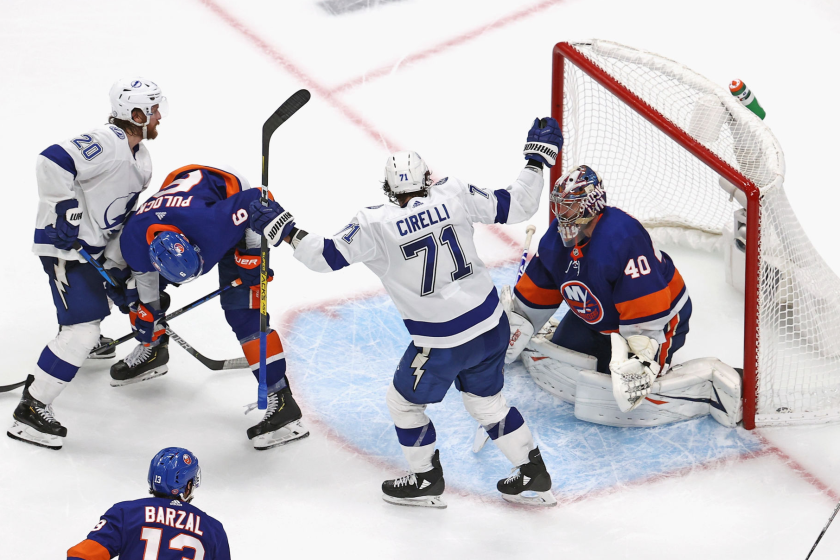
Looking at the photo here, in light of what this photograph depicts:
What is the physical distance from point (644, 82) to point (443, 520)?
1.73 m

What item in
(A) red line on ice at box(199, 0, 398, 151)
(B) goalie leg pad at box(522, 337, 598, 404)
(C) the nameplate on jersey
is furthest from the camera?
(A) red line on ice at box(199, 0, 398, 151)

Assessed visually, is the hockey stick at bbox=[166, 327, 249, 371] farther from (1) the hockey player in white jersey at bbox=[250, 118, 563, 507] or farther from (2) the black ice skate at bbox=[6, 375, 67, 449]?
(1) the hockey player in white jersey at bbox=[250, 118, 563, 507]

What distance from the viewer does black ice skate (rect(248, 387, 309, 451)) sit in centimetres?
Result: 390

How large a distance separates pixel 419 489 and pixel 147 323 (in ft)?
3.67

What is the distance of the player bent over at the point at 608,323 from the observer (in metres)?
3.59

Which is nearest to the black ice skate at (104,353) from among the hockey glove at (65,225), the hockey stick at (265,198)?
the hockey glove at (65,225)

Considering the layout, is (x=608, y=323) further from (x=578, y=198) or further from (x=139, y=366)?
(x=139, y=366)

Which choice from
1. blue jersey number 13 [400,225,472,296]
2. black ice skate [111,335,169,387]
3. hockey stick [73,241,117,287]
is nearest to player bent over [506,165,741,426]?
blue jersey number 13 [400,225,472,296]

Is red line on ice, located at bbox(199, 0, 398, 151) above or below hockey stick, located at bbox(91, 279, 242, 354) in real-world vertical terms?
above

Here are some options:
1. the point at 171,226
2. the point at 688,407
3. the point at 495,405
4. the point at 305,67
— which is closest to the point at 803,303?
the point at 688,407

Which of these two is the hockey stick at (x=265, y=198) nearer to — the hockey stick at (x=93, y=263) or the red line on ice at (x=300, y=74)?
the hockey stick at (x=93, y=263)

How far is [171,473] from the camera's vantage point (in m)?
2.81

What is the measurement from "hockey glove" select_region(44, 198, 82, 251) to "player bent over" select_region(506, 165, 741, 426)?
1.53 m

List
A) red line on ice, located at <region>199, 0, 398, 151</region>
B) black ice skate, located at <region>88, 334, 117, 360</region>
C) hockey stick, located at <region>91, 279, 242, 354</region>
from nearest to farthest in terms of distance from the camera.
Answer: hockey stick, located at <region>91, 279, 242, 354</region> → black ice skate, located at <region>88, 334, 117, 360</region> → red line on ice, located at <region>199, 0, 398, 151</region>
